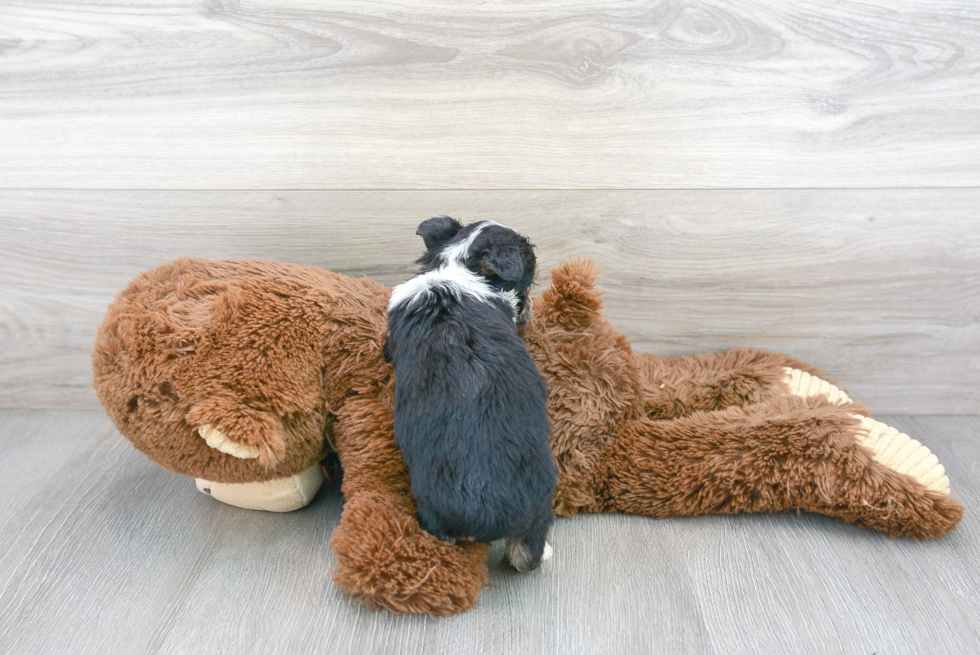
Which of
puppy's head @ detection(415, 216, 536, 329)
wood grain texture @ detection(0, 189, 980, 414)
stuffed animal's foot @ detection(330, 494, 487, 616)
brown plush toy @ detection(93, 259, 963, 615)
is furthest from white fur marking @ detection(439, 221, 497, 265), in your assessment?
stuffed animal's foot @ detection(330, 494, 487, 616)

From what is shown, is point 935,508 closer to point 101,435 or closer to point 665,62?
point 665,62

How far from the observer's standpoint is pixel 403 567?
3.00 ft

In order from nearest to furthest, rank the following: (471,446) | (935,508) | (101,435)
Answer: (471,446) < (935,508) < (101,435)

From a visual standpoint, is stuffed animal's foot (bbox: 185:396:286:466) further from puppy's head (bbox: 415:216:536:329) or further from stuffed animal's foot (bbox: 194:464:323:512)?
puppy's head (bbox: 415:216:536:329)

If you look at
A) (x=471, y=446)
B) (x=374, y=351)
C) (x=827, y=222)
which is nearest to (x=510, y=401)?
(x=471, y=446)

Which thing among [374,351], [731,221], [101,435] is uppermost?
[731,221]

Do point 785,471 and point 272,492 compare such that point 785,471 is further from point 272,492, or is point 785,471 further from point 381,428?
point 272,492

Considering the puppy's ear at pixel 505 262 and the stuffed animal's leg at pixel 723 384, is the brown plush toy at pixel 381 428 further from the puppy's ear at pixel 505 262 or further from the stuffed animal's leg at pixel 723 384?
the puppy's ear at pixel 505 262

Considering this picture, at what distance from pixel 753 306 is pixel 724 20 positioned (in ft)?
1.89

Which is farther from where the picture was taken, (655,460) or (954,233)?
(954,233)

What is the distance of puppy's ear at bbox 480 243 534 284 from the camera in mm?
984

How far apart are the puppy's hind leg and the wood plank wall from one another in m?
0.58

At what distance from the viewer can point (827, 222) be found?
132 cm

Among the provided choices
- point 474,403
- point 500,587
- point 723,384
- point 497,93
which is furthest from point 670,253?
point 500,587
